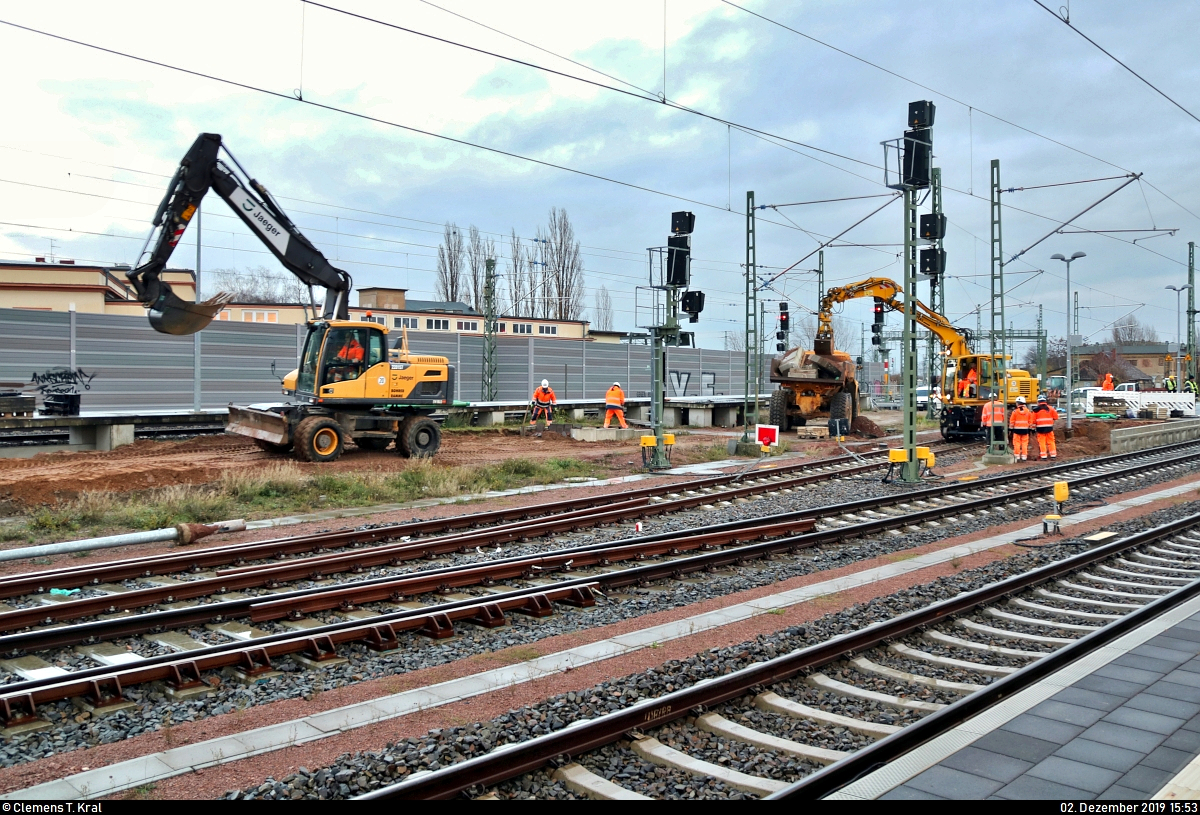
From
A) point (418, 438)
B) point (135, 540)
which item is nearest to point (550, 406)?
point (418, 438)

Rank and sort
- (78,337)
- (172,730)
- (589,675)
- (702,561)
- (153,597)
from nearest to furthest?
(172,730), (589,675), (153,597), (702,561), (78,337)

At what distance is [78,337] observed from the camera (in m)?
25.1

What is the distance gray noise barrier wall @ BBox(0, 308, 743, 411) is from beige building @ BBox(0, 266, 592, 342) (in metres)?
0.96

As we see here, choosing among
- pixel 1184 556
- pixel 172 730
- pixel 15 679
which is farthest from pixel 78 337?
pixel 1184 556

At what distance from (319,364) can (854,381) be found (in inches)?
813

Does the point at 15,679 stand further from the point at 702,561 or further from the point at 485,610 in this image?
the point at 702,561

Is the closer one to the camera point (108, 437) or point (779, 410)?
point (108, 437)

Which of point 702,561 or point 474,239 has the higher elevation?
point 474,239

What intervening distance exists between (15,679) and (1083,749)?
7.38 metres

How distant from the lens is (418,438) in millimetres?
23094

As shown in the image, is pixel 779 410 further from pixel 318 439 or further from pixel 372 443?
pixel 318 439

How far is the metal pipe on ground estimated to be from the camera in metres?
11.2

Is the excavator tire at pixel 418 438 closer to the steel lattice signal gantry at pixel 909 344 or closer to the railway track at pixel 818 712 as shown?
the steel lattice signal gantry at pixel 909 344

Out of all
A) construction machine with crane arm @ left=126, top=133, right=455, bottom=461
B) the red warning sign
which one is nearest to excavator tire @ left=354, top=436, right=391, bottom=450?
construction machine with crane arm @ left=126, top=133, right=455, bottom=461
